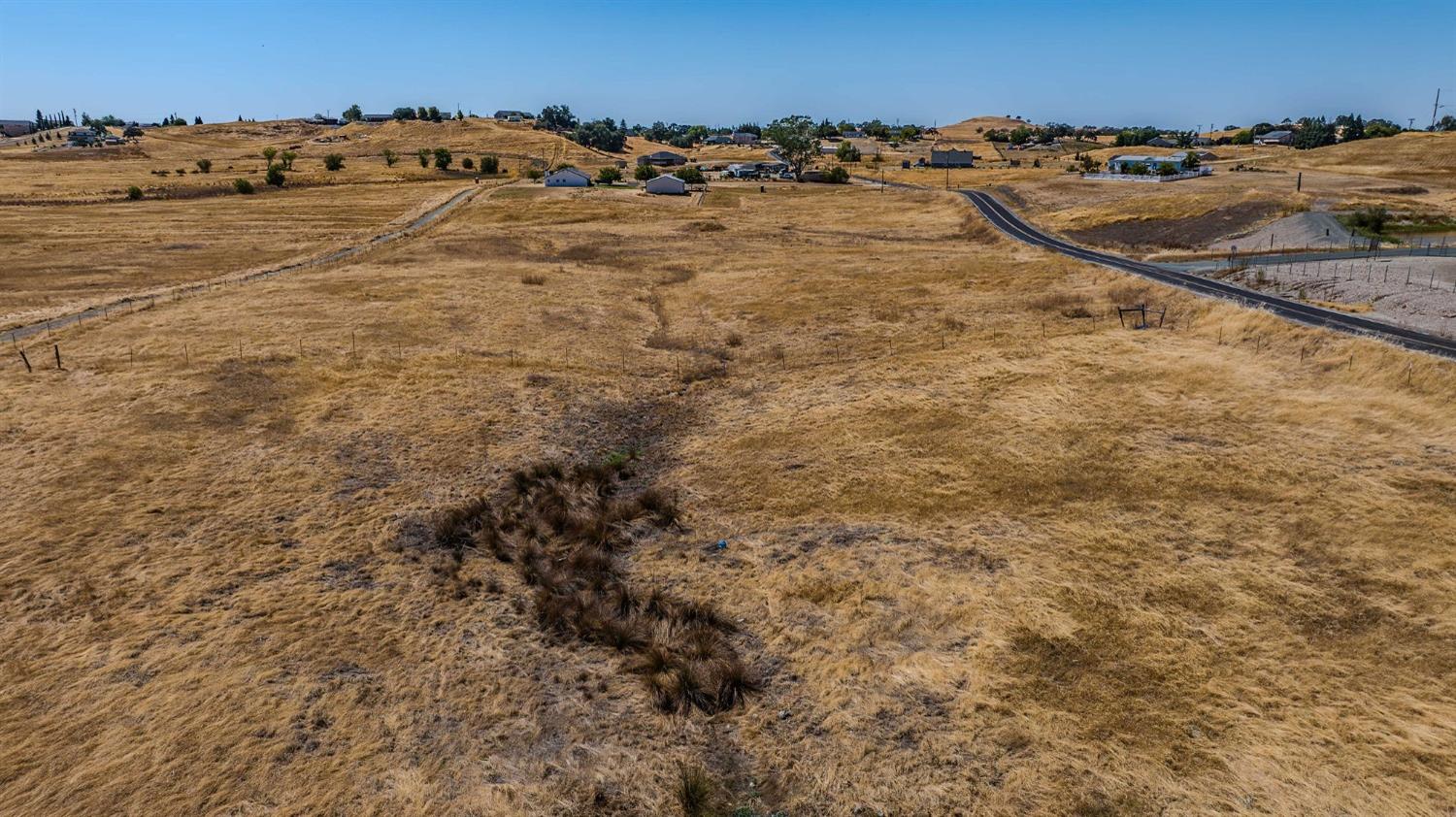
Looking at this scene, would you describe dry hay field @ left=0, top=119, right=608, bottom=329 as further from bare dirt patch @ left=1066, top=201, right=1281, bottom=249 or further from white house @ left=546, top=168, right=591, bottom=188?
bare dirt patch @ left=1066, top=201, right=1281, bottom=249

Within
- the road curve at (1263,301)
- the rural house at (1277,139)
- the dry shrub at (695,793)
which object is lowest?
the dry shrub at (695,793)

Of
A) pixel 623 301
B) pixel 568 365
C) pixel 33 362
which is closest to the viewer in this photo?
pixel 33 362

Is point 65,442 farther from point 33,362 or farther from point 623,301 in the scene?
point 623,301

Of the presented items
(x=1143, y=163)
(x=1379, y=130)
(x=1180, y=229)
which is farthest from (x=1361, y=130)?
(x=1180, y=229)

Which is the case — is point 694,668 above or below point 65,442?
below

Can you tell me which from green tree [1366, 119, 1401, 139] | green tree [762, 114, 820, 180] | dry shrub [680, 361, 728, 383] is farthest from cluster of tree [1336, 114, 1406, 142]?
dry shrub [680, 361, 728, 383]

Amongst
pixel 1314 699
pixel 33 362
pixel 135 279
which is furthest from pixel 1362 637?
pixel 135 279

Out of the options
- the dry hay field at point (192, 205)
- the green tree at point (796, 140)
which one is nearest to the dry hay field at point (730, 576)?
the dry hay field at point (192, 205)

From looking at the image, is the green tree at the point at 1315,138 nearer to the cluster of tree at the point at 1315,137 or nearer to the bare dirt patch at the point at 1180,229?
the cluster of tree at the point at 1315,137
